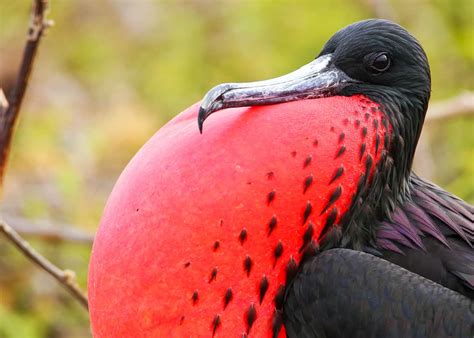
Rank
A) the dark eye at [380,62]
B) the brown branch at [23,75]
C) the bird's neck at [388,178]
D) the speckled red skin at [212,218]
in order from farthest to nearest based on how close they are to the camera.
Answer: the brown branch at [23,75]
the dark eye at [380,62]
the bird's neck at [388,178]
the speckled red skin at [212,218]

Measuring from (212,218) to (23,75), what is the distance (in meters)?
0.85

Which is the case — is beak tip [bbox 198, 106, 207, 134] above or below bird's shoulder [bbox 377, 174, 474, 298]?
above

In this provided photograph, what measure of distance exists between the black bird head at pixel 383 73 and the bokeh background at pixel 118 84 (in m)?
1.98

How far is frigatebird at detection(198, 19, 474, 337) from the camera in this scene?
2434 millimetres

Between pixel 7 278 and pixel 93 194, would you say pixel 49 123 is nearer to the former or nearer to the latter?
pixel 93 194

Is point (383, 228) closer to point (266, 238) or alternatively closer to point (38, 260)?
point (266, 238)

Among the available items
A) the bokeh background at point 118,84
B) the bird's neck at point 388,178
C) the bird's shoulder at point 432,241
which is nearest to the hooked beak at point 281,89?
the bird's neck at point 388,178

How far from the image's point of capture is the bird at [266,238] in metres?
2.40

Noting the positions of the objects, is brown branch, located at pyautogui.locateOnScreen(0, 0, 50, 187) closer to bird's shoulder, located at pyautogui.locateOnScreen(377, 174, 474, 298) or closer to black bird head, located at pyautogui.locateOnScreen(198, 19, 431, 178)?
black bird head, located at pyautogui.locateOnScreen(198, 19, 431, 178)

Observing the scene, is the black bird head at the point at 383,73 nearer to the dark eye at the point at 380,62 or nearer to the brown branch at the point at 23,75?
the dark eye at the point at 380,62

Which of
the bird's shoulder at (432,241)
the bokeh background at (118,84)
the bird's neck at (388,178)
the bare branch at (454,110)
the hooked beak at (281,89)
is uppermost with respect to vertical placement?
the hooked beak at (281,89)

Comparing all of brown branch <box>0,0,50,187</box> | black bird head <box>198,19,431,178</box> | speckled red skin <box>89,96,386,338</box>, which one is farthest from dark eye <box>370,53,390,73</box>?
brown branch <box>0,0,50,187</box>

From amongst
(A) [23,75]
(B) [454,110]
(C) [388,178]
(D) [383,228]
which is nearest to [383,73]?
(C) [388,178]

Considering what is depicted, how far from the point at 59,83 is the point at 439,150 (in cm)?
345
